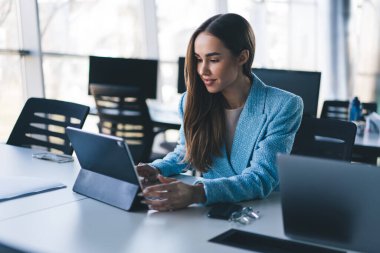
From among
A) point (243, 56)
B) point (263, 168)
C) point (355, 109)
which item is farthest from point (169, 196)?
point (355, 109)

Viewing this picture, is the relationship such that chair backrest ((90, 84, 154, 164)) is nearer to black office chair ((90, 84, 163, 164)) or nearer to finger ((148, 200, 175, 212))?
black office chair ((90, 84, 163, 164))

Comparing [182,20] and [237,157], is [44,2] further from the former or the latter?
[237,157]

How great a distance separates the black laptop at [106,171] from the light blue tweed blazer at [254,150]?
9.3 inches

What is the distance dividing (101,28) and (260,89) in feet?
15.4

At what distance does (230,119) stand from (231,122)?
1cm

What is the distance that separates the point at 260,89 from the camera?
1.93 metres

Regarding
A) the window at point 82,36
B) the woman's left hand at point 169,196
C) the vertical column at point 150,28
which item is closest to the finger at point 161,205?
the woman's left hand at point 169,196

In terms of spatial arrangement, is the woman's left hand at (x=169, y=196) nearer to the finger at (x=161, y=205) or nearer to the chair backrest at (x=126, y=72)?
the finger at (x=161, y=205)

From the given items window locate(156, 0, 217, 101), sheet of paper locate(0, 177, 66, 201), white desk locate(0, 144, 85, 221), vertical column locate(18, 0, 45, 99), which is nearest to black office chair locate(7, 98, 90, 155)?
white desk locate(0, 144, 85, 221)

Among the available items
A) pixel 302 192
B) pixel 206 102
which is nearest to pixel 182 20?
pixel 206 102

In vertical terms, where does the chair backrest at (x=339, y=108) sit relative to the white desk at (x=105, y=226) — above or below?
below

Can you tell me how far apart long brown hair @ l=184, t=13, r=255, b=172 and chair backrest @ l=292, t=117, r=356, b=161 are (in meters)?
0.46

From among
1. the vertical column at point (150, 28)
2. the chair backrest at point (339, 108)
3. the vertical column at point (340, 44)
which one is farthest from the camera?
A: the vertical column at point (340, 44)

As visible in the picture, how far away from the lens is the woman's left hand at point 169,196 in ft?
5.00
